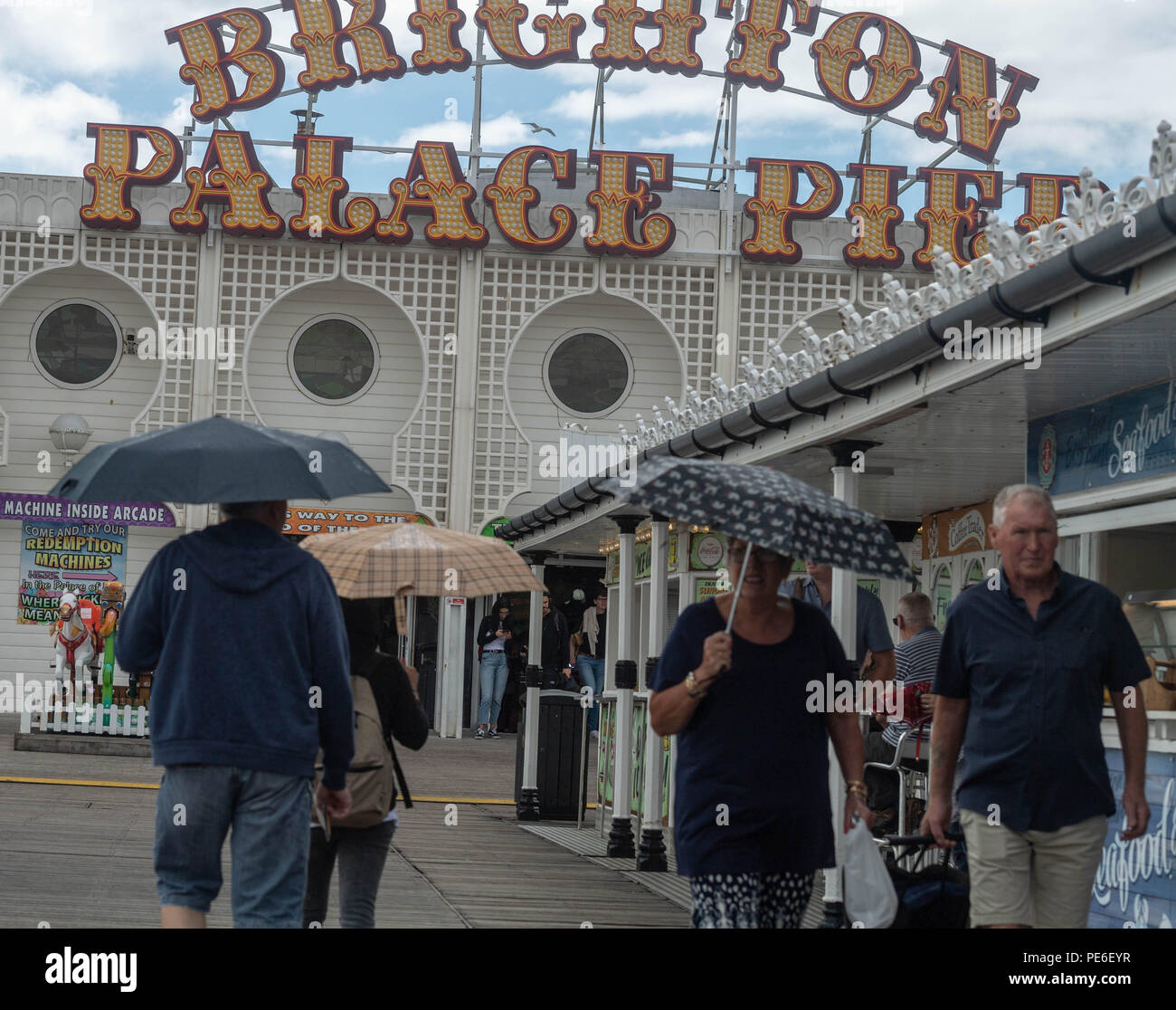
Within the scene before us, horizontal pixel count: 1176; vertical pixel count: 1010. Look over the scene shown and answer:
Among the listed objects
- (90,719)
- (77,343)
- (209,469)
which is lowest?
(90,719)

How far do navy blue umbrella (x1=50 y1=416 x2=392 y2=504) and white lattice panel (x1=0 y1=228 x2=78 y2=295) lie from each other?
64.8ft

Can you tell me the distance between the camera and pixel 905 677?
8922mm

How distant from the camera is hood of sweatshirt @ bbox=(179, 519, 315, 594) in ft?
15.2

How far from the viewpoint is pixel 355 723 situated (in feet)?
17.9

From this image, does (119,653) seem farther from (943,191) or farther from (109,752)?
(943,191)

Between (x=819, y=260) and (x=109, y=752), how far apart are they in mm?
12761

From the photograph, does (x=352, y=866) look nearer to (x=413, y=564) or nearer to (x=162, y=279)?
(x=413, y=564)

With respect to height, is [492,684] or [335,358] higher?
[335,358]

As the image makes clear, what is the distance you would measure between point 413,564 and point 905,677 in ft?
11.7

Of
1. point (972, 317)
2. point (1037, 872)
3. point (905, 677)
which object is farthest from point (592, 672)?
point (1037, 872)

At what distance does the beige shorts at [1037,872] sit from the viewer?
15.0ft

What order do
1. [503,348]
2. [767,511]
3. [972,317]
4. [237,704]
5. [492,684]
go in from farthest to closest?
[503,348] < [492,684] < [972,317] < [237,704] < [767,511]

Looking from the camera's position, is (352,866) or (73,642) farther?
(73,642)
